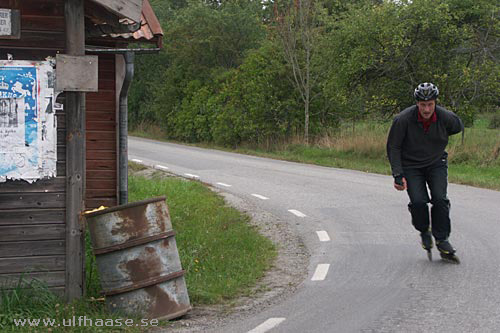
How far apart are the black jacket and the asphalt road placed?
115 centimetres

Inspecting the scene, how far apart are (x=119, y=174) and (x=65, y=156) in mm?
4426

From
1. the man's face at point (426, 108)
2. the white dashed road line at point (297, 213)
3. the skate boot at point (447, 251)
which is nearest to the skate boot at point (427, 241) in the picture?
the skate boot at point (447, 251)

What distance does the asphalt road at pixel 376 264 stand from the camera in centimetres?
657

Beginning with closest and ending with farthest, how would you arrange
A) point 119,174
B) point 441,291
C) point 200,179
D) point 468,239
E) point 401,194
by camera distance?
point 441,291, point 468,239, point 119,174, point 401,194, point 200,179

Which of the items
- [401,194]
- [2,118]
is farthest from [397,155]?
[401,194]

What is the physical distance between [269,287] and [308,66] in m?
20.9

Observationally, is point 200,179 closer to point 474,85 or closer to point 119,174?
point 119,174

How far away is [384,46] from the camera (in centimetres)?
2295

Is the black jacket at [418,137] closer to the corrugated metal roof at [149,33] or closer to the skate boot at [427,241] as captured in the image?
Answer: the skate boot at [427,241]

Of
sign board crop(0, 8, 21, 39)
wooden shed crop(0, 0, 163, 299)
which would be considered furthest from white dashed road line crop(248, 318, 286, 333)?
sign board crop(0, 8, 21, 39)

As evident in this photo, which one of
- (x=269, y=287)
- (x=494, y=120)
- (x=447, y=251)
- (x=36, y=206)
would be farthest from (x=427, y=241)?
(x=494, y=120)

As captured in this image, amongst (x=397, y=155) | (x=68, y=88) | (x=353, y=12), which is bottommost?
(x=397, y=155)

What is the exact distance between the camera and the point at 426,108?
8.48 metres

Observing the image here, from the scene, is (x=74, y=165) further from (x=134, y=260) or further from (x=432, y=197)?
(x=432, y=197)
